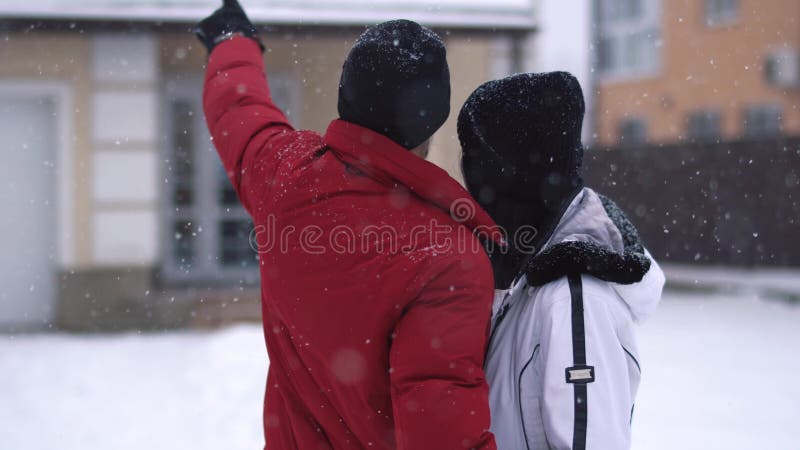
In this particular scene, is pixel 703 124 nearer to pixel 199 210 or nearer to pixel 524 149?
pixel 199 210

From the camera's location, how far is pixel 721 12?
1401 centimetres

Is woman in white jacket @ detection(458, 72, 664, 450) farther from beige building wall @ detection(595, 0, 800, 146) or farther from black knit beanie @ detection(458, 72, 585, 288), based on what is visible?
beige building wall @ detection(595, 0, 800, 146)

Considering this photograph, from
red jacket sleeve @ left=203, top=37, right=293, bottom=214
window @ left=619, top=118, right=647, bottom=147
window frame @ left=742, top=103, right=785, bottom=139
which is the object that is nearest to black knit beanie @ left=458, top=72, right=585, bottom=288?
red jacket sleeve @ left=203, top=37, right=293, bottom=214

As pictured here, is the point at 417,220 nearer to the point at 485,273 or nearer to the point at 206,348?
the point at 485,273

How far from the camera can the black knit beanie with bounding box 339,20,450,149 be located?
115 centimetres

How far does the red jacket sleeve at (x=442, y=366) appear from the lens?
1.08 meters

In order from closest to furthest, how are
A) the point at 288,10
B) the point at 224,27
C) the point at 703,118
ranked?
1. the point at 224,27
2. the point at 288,10
3. the point at 703,118

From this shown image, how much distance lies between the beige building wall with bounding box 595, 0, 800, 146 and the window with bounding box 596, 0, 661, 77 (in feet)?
1.07

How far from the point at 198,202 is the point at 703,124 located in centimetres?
1131

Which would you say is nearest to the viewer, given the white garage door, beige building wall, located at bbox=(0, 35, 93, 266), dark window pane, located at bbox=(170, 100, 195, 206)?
beige building wall, located at bbox=(0, 35, 93, 266)

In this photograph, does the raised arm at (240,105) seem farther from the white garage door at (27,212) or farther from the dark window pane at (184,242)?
the dark window pane at (184,242)

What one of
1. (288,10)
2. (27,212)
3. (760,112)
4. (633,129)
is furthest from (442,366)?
(633,129)

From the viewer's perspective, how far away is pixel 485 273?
3.71ft

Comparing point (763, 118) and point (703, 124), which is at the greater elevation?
point (763, 118)
